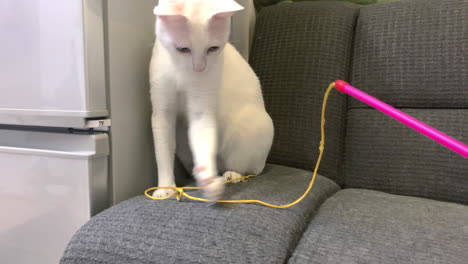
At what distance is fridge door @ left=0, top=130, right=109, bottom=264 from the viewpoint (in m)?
0.85

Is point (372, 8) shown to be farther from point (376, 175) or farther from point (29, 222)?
point (29, 222)

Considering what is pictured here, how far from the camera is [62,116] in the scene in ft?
2.79

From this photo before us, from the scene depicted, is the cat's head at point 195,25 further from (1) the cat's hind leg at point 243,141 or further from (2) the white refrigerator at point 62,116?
(1) the cat's hind leg at point 243,141

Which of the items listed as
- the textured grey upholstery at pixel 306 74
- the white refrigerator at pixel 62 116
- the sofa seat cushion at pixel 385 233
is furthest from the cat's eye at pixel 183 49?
the textured grey upholstery at pixel 306 74

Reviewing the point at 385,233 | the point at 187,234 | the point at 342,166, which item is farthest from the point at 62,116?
the point at 342,166

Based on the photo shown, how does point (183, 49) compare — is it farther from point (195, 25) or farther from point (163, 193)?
point (163, 193)

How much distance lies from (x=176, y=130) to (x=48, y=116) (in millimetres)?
358

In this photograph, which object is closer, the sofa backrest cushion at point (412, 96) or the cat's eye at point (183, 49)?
the cat's eye at point (183, 49)

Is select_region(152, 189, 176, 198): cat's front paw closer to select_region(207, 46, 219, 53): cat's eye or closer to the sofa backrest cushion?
select_region(207, 46, 219, 53): cat's eye

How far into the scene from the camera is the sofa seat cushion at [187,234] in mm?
673

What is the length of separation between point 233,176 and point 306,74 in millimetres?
544

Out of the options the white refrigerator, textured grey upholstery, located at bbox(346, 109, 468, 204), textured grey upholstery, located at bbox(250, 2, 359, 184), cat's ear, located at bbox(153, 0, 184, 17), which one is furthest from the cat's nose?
textured grey upholstery, located at bbox(346, 109, 468, 204)

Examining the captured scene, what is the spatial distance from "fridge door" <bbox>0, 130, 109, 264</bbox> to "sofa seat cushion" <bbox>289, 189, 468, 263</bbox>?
0.52m

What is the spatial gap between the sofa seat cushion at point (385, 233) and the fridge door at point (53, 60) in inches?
23.7
